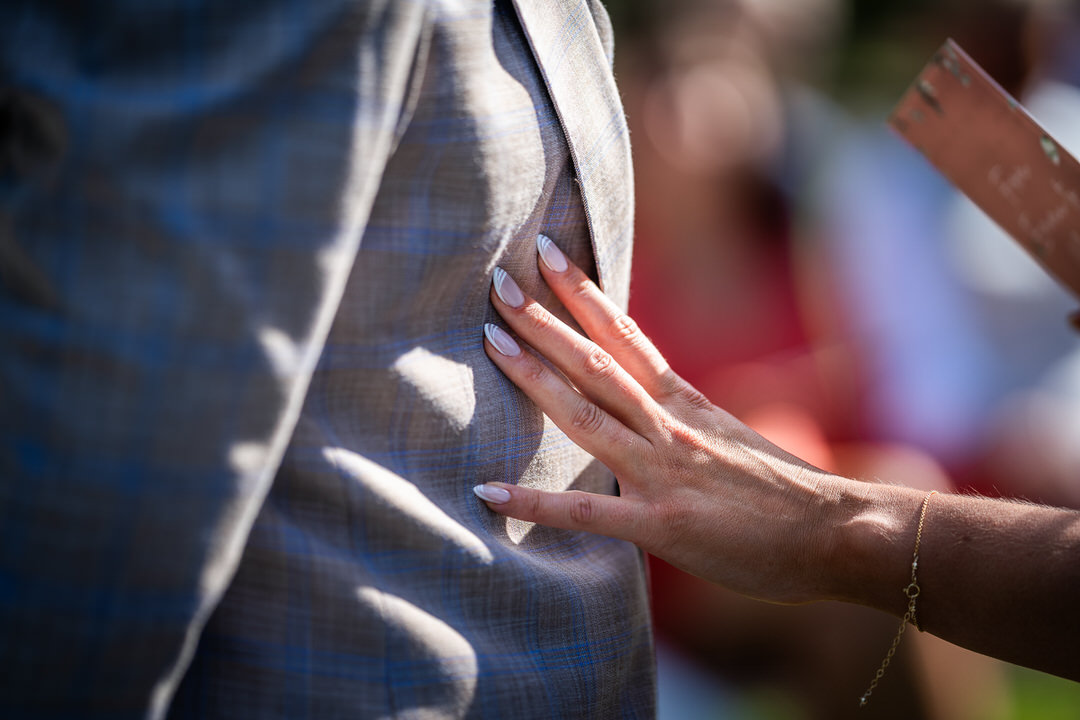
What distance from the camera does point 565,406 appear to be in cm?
84

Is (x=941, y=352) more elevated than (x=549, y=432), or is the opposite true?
(x=549, y=432)

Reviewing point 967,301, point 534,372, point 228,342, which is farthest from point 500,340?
point 967,301

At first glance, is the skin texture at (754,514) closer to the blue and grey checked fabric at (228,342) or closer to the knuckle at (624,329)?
the knuckle at (624,329)

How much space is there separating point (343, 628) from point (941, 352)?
2171mm

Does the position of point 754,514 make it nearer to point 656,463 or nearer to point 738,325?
point 656,463

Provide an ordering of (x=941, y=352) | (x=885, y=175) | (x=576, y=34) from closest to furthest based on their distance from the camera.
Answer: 1. (x=576, y=34)
2. (x=941, y=352)
3. (x=885, y=175)

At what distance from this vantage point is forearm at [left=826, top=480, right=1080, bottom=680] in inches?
33.2

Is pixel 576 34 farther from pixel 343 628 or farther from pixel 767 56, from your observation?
pixel 767 56

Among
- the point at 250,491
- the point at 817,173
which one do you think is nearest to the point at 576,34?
the point at 250,491

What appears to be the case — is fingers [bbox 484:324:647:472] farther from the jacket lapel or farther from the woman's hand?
the jacket lapel

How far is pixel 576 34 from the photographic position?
0.82 metres

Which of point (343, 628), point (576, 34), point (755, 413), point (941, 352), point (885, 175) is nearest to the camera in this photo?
point (343, 628)

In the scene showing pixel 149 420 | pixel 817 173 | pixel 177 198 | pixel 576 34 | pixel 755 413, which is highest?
pixel 576 34

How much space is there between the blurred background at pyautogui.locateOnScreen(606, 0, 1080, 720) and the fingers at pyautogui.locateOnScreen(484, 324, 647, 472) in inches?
40.4
